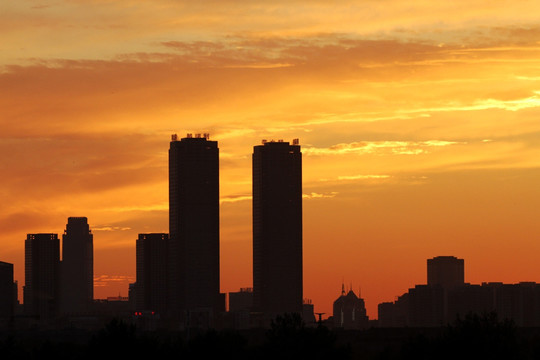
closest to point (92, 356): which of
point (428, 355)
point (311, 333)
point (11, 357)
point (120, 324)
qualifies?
A: point (120, 324)

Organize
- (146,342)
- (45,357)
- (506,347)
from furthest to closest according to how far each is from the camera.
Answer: (45,357) < (146,342) < (506,347)

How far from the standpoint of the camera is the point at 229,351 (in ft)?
465

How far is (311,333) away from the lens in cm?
13312

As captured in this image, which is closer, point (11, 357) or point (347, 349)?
point (347, 349)

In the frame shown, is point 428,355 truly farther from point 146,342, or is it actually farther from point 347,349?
point 146,342

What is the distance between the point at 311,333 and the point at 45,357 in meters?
36.4

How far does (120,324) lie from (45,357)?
18755 mm

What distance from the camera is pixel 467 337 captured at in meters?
129

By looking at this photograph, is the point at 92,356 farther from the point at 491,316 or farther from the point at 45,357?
the point at 491,316

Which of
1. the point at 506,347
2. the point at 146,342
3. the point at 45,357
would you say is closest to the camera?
the point at 506,347

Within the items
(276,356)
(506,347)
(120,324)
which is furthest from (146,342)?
(506,347)

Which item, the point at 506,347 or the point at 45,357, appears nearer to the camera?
the point at 506,347

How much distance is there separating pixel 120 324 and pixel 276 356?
17.7m

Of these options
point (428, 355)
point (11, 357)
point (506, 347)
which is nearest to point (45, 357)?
point (11, 357)
